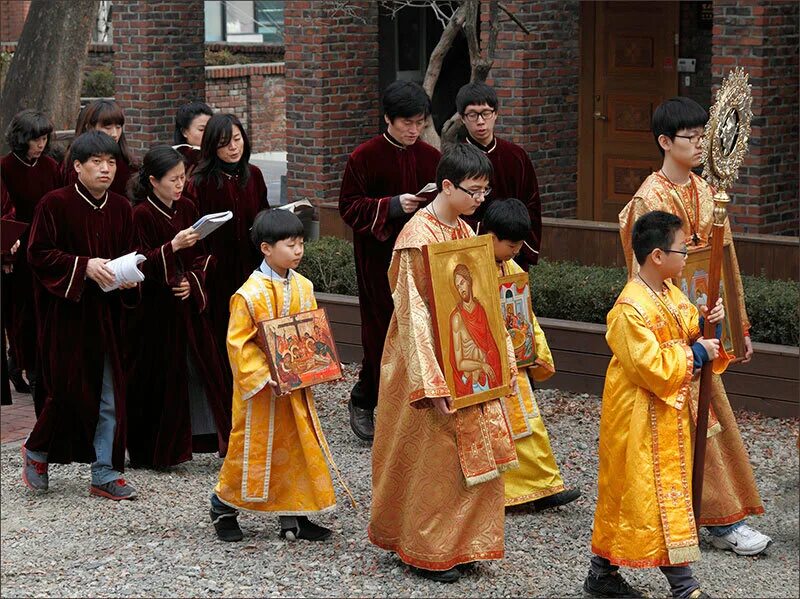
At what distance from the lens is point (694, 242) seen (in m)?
6.27

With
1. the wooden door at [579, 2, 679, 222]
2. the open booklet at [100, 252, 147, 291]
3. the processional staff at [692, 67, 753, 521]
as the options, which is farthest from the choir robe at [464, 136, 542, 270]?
the wooden door at [579, 2, 679, 222]

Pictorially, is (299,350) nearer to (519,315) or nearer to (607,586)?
(519,315)

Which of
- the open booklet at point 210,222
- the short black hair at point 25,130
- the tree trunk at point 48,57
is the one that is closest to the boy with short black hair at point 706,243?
the open booklet at point 210,222

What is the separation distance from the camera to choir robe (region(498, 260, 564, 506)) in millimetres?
6641

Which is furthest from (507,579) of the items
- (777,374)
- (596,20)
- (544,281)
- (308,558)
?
(596,20)

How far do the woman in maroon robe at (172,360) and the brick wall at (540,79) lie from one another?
5.25 metres

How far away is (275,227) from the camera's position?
6.20 metres

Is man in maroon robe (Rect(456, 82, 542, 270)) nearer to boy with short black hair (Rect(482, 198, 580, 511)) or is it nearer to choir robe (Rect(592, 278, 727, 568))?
boy with short black hair (Rect(482, 198, 580, 511))

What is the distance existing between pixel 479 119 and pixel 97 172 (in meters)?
1.93

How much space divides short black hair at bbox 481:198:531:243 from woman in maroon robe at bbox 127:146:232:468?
1.74 meters

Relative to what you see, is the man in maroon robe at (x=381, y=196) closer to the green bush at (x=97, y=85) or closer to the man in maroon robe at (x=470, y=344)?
the man in maroon robe at (x=470, y=344)

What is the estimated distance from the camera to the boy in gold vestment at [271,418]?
243 inches

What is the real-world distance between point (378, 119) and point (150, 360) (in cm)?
693

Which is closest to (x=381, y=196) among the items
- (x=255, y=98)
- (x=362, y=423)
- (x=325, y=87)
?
(x=362, y=423)
